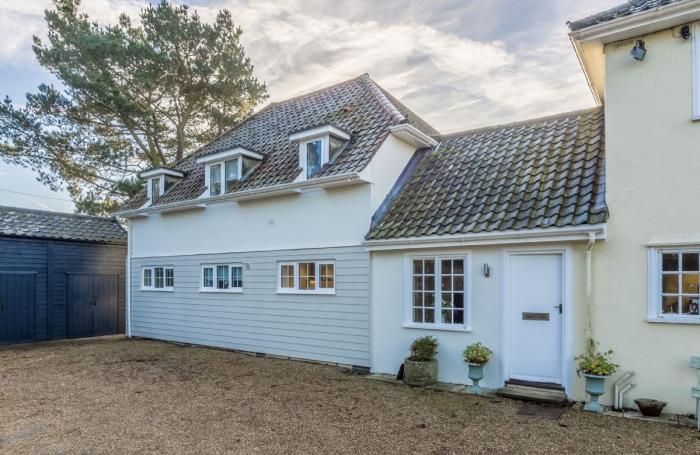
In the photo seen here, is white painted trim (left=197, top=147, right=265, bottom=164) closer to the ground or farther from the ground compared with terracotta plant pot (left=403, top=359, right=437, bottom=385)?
farther from the ground

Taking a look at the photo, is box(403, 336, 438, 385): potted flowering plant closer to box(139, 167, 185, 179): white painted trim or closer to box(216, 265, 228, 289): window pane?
box(216, 265, 228, 289): window pane

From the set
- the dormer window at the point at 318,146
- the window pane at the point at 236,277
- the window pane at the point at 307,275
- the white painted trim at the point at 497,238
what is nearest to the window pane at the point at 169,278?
the window pane at the point at 236,277

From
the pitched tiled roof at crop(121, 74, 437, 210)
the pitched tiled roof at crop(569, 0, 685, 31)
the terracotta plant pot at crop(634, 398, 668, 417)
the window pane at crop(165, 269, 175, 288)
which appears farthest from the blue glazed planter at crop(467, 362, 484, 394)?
the window pane at crop(165, 269, 175, 288)

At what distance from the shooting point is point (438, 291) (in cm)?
812

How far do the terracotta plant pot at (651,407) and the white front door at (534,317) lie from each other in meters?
1.13

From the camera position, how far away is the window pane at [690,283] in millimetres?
5977

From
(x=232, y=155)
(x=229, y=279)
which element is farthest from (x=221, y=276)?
(x=232, y=155)

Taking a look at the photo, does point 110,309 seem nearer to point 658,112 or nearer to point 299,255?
point 299,255

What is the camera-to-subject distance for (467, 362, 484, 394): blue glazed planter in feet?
23.7

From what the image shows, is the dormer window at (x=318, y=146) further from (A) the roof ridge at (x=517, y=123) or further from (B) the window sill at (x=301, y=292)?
(A) the roof ridge at (x=517, y=123)

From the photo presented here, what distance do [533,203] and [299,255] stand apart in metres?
5.34

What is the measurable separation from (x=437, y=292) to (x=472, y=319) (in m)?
0.81

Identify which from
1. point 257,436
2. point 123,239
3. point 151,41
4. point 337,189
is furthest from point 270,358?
point 151,41

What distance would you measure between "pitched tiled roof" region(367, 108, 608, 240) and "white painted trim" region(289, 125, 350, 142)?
6.46ft
